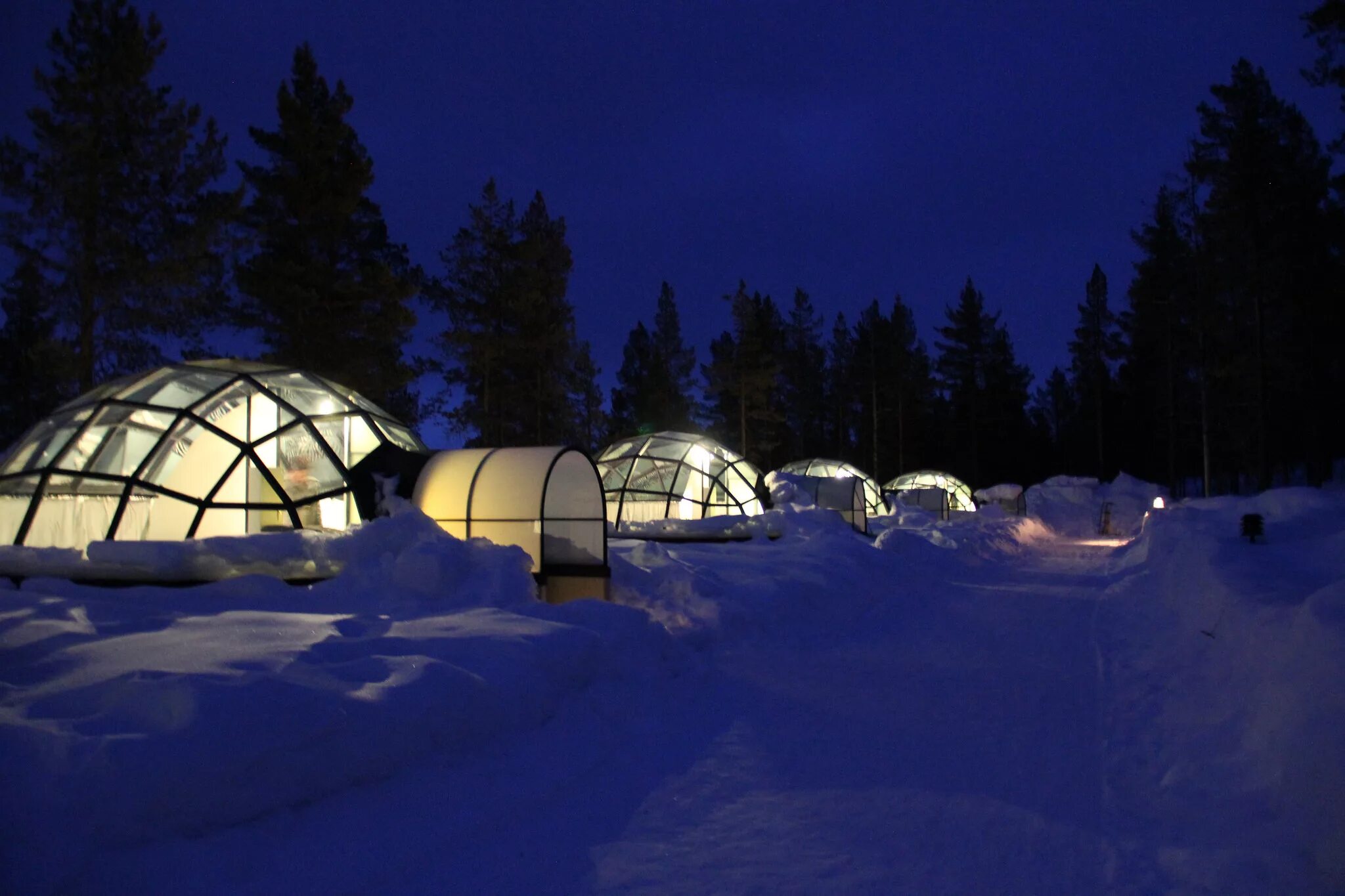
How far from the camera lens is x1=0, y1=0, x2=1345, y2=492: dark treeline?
1802cm

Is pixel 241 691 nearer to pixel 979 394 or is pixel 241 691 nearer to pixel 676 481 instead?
pixel 676 481

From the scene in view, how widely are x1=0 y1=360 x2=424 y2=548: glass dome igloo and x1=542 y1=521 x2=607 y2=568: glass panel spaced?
2.93 metres

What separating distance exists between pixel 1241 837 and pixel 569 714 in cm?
383

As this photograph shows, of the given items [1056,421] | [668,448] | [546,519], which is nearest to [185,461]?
[546,519]

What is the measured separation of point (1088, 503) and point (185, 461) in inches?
1838

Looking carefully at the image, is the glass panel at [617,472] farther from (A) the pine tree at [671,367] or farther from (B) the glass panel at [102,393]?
(A) the pine tree at [671,367]

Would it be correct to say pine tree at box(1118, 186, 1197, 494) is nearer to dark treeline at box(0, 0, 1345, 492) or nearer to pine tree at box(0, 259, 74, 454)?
dark treeline at box(0, 0, 1345, 492)

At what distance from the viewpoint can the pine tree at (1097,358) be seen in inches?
2130

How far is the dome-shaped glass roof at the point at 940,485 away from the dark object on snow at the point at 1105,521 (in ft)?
28.4

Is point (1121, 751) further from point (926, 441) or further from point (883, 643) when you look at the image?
point (926, 441)

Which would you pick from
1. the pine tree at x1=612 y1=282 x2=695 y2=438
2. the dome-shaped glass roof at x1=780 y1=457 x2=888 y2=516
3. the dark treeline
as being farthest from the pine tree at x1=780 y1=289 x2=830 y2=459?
the dome-shaped glass roof at x1=780 y1=457 x2=888 y2=516

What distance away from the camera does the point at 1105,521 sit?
38594 mm

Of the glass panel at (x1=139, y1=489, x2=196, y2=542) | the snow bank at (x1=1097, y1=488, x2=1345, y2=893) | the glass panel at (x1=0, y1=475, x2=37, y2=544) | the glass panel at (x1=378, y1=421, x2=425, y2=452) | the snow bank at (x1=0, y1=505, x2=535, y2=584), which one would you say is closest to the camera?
the snow bank at (x1=1097, y1=488, x2=1345, y2=893)

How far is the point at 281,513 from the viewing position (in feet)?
36.1
